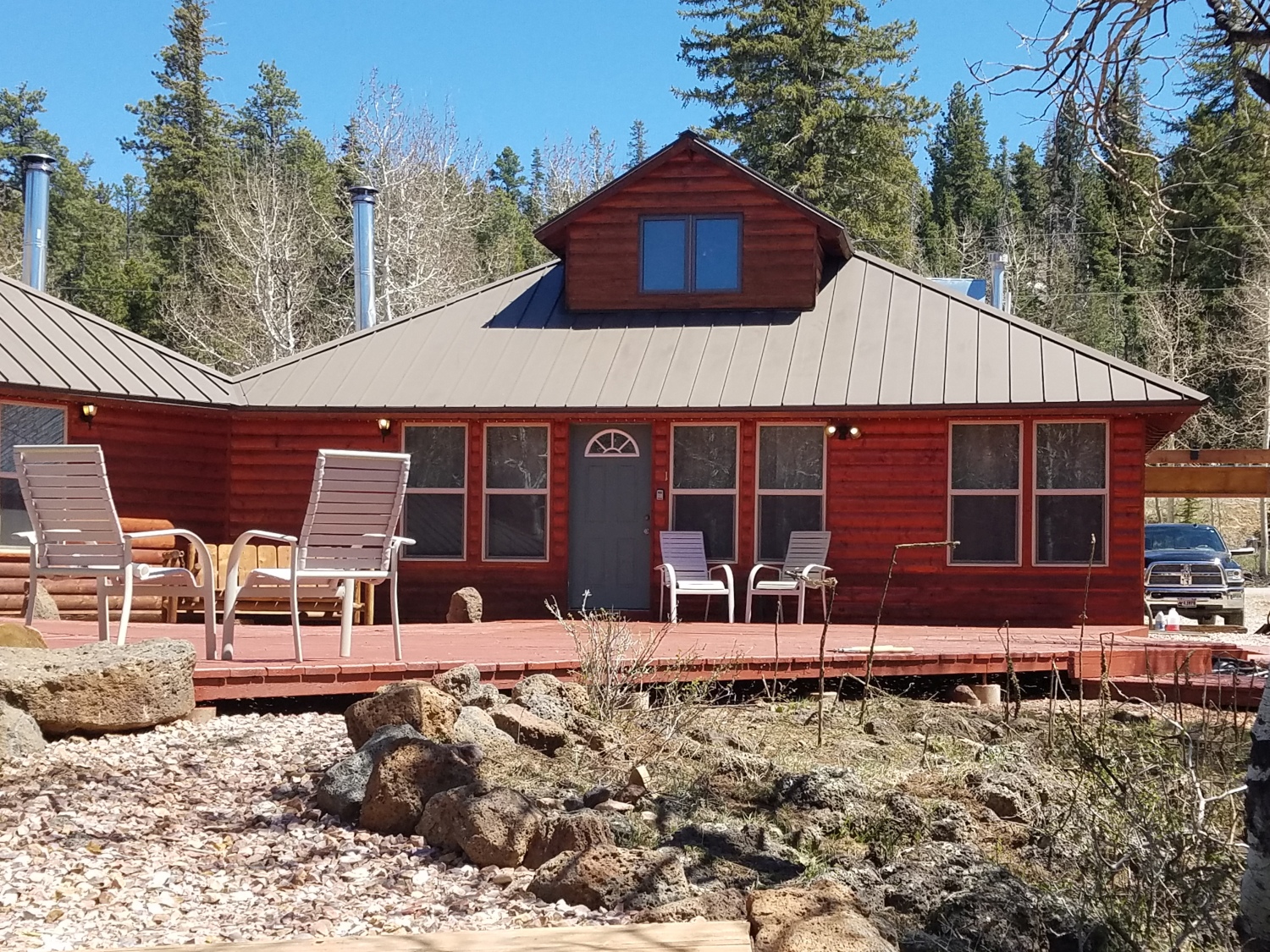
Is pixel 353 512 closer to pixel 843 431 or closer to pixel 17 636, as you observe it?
pixel 17 636

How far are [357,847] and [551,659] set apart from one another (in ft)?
11.2

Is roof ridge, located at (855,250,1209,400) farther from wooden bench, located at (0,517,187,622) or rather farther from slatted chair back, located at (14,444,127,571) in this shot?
slatted chair back, located at (14,444,127,571)

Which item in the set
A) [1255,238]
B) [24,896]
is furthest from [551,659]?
[1255,238]

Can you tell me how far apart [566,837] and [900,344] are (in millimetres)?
9776

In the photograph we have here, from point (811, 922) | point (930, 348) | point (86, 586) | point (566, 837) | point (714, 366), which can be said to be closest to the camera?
point (811, 922)

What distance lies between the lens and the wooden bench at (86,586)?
11531mm

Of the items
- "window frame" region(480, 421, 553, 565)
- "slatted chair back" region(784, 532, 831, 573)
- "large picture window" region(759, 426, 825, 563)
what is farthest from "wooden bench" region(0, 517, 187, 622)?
"slatted chair back" region(784, 532, 831, 573)

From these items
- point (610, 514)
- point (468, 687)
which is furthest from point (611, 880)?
point (610, 514)

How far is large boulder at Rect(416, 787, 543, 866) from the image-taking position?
4.27 meters

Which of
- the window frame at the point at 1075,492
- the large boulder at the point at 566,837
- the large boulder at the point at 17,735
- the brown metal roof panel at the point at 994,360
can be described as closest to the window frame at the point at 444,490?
the brown metal roof panel at the point at 994,360

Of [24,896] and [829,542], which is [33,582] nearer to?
[24,896]

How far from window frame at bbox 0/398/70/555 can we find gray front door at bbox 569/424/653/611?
465cm

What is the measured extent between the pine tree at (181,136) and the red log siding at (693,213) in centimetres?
2654

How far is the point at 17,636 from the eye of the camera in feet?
21.4
